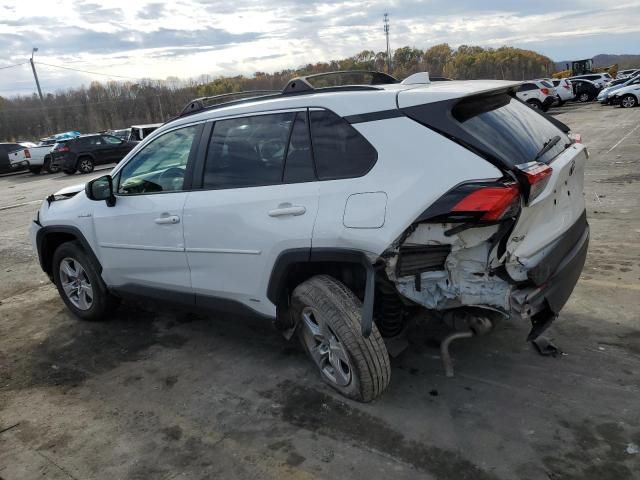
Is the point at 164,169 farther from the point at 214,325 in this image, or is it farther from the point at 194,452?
the point at 194,452

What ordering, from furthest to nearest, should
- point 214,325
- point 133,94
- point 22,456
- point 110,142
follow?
point 133,94 → point 110,142 → point 214,325 → point 22,456

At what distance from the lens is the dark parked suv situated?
22312 mm

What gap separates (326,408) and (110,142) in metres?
22.8

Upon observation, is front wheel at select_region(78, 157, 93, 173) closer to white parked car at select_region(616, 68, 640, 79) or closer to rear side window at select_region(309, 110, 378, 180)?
rear side window at select_region(309, 110, 378, 180)

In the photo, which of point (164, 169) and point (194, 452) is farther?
point (164, 169)

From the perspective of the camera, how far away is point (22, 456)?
10.3 ft

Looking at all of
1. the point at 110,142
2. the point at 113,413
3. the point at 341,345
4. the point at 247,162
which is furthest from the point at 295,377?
the point at 110,142

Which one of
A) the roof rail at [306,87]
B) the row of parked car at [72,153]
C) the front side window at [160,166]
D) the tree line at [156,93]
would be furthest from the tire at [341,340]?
the tree line at [156,93]

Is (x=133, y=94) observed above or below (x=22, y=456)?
above

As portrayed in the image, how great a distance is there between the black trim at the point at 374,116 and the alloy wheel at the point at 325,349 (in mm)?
1162

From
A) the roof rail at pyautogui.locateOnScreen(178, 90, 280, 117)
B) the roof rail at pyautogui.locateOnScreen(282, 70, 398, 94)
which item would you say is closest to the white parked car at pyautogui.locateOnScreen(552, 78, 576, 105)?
the roof rail at pyautogui.locateOnScreen(282, 70, 398, 94)

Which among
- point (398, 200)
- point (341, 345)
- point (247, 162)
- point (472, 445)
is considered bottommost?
point (472, 445)

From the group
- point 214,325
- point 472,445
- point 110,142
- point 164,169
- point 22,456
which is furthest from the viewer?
point 110,142

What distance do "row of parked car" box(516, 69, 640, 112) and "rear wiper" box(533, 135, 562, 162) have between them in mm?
20061
